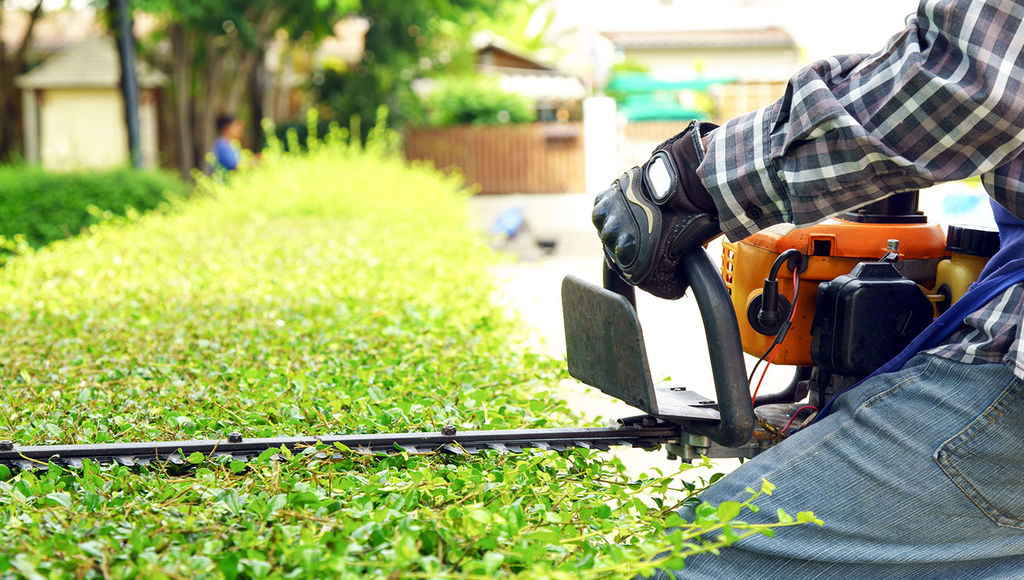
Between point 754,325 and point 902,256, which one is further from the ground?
point 902,256

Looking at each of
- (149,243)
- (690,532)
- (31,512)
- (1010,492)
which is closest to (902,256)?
(1010,492)

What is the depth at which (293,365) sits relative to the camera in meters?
3.07

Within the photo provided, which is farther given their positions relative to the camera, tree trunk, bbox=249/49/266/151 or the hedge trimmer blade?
tree trunk, bbox=249/49/266/151

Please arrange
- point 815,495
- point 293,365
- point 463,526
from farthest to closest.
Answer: point 293,365
point 815,495
point 463,526

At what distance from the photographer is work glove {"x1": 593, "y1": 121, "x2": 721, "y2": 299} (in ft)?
6.00

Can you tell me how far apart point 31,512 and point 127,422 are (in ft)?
2.06

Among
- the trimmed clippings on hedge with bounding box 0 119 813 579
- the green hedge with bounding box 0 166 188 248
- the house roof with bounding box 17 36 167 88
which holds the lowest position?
the green hedge with bounding box 0 166 188 248

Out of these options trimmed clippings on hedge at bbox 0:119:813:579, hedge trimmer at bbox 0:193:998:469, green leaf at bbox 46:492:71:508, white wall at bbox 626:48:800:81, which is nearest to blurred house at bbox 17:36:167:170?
white wall at bbox 626:48:800:81

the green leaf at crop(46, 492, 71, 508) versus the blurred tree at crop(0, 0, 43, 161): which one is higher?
the blurred tree at crop(0, 0, 43, 161)

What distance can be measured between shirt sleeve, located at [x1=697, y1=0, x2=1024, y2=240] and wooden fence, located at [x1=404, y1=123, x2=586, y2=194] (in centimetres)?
2501

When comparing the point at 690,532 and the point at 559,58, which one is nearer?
the point at 690,532

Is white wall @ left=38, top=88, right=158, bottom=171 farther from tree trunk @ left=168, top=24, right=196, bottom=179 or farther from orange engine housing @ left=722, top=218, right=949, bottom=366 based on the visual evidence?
orange engine housing @ left=722, top=218, right=949, bottom=366

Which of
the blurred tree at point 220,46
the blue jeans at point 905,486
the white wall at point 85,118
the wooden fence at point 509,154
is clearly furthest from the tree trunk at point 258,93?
the blue jeans at point 905,486

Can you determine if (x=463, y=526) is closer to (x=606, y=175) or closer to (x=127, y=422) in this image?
(x=127, y=422)
